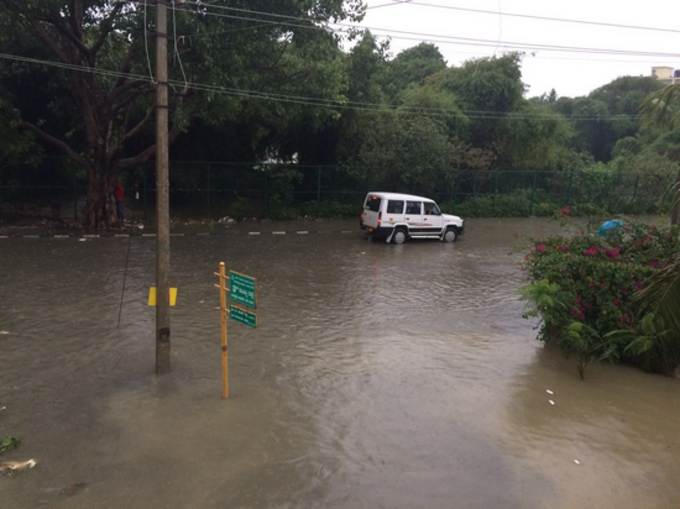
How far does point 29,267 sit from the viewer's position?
1340cm

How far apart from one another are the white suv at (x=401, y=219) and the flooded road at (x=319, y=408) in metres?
6.66

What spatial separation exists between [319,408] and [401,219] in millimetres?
12930

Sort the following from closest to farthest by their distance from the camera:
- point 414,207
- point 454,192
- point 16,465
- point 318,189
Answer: point 16,465
point 414,207
point 318,189
point 454,192

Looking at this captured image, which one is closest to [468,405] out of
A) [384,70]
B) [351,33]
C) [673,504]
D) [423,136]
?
[673,504]

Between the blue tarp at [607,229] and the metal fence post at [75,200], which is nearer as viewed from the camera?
the blue tarp at [607,229]

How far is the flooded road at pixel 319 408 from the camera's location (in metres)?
5.19

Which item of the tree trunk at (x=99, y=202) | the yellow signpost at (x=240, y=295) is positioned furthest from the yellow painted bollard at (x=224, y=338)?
the tree trunk at (x=99, y=202)

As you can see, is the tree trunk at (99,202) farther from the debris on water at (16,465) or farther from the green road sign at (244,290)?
the debris on water at (16,465)

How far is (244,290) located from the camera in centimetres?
669

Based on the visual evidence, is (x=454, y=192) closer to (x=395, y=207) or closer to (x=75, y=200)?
(x=395, y=207)

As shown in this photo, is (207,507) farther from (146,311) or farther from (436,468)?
(146,311)

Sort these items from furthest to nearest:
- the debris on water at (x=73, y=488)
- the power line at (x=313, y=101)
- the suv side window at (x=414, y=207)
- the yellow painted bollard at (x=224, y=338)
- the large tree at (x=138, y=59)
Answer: the suv side window at (x=414, y=207) → the power line at (x=313, y=101) → the large tree at (x=138, y=59) → the yellow painted bollard at (x=224, y=338) → the debris on water at (x=73, y=488)

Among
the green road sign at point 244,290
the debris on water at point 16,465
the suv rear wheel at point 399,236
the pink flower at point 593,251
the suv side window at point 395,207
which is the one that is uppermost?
the suv side window at point 395,207

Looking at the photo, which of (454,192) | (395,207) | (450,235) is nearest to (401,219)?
(395,207)
